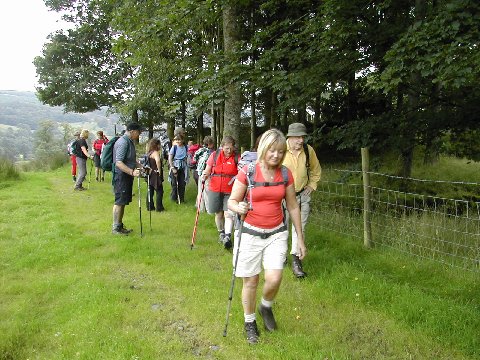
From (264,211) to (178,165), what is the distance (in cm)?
731

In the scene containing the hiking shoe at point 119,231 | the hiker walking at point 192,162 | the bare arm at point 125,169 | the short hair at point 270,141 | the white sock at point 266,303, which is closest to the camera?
the short hair at point 270,141

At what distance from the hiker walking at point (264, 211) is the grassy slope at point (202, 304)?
2.46 feet

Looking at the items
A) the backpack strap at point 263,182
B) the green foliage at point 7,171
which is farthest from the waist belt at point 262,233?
the green foliage at point 7,171

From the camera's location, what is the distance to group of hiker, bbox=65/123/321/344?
12.8 ft

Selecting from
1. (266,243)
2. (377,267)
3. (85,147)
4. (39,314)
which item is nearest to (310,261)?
(377,267)

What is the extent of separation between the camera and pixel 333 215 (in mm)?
7996

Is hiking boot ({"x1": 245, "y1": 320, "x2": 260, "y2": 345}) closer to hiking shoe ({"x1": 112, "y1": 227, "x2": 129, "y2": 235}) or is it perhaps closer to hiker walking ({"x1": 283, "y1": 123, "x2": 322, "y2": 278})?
hiker walking ({"x1": 283, "y1": 123, "x2": 322, "y2": 278})

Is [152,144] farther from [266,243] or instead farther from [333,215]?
[266,243]

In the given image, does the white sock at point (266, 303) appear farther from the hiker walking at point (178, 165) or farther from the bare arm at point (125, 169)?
the hiker walking at point (178, 165)

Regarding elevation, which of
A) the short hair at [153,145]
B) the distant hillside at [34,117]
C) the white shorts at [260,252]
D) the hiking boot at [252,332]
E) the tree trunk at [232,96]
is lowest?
the hiking boot at [252,332]

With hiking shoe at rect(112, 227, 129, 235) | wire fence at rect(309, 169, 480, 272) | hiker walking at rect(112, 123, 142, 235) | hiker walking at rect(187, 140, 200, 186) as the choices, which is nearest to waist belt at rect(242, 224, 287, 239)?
wire fence at rect(309, 169, 480, 272)

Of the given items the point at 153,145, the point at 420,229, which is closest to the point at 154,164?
the point at 153,145

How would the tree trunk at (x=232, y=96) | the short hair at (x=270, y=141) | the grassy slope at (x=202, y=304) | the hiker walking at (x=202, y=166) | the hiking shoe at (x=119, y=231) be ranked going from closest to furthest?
the short hair at (x=270, y=141) < the grassy slope at (x=202, y=304) < the hiker walking at (x=202, y=166) < the hiking shoe at (x=119, y=231) < the tree trunk at (x=232, y=96)

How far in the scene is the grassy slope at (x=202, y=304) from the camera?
13.2 feet
